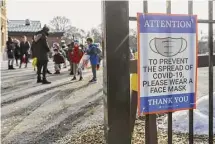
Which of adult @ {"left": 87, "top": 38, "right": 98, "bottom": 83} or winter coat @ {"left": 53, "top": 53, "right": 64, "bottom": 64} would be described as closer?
adult @ {"left": 87, "top": 38, "right": 98, "bottom": 83}

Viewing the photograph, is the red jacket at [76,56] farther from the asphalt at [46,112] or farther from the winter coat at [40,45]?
the asphalt at [46,112]

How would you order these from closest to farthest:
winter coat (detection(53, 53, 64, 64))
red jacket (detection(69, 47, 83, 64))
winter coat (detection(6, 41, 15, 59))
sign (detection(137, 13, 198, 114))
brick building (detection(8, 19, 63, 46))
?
1. sign (detection(137, 13, 198, 114))
2. red jacket (detection(69, 47, 83, 64))
3. winter coat (detection(53, 53, 64, 64))
4. winter coat (detection(6, 41, 15, 59))
5. brick building (detection(8, 19, 63, 46))

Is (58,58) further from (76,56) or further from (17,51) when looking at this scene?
(17,51)

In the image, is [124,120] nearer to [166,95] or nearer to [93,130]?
[166,95]

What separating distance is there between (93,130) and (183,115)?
1357mm

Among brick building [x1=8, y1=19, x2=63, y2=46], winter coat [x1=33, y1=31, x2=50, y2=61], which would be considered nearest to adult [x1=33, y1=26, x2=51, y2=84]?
winter coat [x1=33, y1=31, x2=50, y2=61]

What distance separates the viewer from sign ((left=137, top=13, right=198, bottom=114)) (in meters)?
A: 2.61

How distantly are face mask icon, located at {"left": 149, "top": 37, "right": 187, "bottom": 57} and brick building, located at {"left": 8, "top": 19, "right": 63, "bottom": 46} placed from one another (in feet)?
195

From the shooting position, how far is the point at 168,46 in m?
2.69

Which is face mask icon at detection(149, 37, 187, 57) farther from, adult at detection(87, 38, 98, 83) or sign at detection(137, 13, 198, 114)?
adult at detection(87, 38, 98, 83)

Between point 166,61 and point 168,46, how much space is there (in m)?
0.11

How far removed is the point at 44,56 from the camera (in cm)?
1175

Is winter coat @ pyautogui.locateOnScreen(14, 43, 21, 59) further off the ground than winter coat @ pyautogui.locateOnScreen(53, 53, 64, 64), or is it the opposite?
winter coat @ pyautogui.locateOnScreen(14, 43, 21, 59)

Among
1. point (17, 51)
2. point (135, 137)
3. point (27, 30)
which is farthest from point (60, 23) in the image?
point (135, 137)
